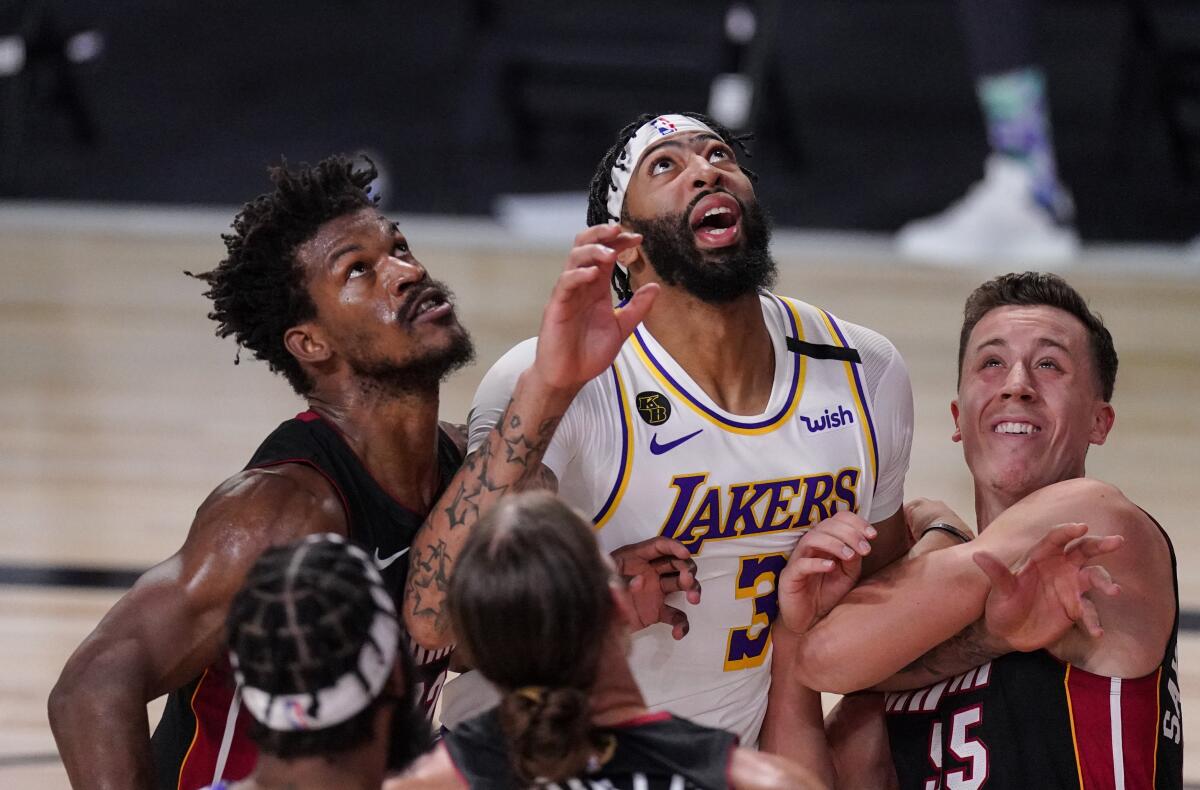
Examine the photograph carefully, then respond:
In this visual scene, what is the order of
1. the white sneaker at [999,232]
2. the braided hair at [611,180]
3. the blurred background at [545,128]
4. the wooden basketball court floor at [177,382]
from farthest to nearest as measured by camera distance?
the white sneaker at [999,232] < the blurred background at [545,128] < the wooden basketball court floor at [177,382] < the braided hair at [611,180]

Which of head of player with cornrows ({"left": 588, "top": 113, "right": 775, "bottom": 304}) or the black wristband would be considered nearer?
head of player with cornrows ({"left": 588, "top": 113, "right": 775, "bottom": 304})

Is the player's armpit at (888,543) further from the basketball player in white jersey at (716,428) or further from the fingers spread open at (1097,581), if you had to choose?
the fingers spread open at (1097,581)

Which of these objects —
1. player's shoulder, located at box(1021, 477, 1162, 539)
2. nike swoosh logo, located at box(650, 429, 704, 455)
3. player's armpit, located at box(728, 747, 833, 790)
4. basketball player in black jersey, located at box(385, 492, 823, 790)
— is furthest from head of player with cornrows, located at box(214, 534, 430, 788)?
player's shoulder, located at box(1021, 477, 1162, 539)

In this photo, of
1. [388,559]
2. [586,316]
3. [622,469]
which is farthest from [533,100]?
[586,316]

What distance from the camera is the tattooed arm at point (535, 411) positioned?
3059 mm

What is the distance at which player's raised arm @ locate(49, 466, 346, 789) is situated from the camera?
2990 mm

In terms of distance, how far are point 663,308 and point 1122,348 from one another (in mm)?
6519

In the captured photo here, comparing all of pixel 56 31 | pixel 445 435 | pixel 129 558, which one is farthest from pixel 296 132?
pixel 445 435

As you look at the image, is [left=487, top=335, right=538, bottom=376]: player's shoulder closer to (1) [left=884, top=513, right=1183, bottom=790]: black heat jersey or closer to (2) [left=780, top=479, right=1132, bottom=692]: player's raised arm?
(2) [left=780, top=479, right=1132, bottom=692]: player's raised arm

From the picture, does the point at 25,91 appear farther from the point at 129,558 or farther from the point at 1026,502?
the point at 1026,502

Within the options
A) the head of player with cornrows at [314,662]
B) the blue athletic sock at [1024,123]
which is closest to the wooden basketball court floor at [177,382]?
the blue athletic sock at [1024,123]

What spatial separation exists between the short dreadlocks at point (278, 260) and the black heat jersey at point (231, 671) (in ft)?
0.74

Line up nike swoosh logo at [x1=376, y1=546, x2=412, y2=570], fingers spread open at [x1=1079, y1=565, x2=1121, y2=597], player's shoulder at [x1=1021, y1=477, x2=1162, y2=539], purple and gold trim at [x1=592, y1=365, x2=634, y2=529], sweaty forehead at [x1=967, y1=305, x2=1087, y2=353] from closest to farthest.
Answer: fingers spread open at [x1=1079, y1=565, x2=1121, y2=597]
player's shoulder at [x1=1021, y1=477, x2=1162, y2=539]
nike swoosh logo at [x1=376, y1=546, x2=412, y2=570]
purple and gold trim at [x1=592, y1=365, x2=634, y2=529]
sweaty forehead at [x1=967, y1=305, x2=1087, y2=353]

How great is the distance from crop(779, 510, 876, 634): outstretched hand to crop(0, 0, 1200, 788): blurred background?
6488mm
